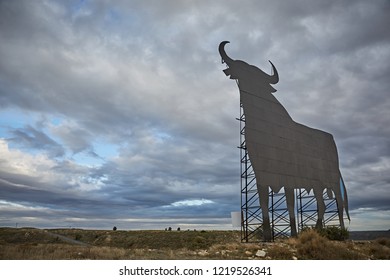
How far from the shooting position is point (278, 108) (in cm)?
1656

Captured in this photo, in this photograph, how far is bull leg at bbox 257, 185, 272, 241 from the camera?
46.4 ft

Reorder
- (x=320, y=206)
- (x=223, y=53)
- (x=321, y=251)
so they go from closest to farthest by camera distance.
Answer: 1. (x=321, y=251)
2. (x=223, y=53)
3. (x=320, y=206)

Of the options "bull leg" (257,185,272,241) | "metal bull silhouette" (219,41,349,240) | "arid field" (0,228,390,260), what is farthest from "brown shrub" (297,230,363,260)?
"metal bull silhouette" (219,41,349,240)

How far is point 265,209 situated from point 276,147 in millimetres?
2838

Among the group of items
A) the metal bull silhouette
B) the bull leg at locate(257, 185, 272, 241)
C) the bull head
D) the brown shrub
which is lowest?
the brown shrub

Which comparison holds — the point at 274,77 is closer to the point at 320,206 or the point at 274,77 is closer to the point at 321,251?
the point at 320,206

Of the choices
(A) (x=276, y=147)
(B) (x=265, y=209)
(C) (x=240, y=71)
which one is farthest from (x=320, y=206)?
(C) (x=240, y=71)

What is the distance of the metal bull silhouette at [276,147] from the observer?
14.6 metres

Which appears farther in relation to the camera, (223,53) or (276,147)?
(276,147)

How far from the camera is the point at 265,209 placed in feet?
46.5

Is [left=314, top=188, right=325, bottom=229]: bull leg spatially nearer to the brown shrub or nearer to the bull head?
the brown shrub
